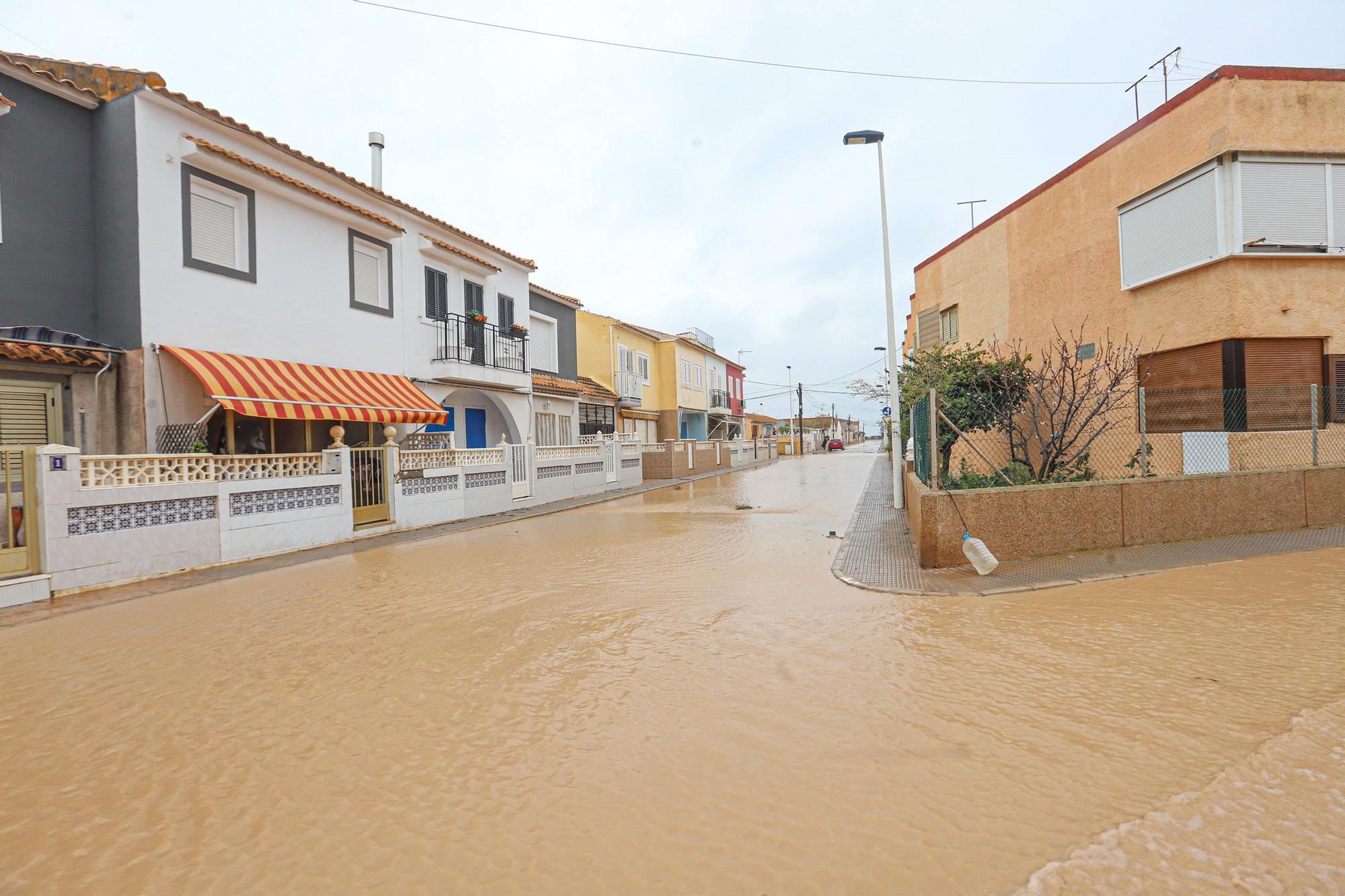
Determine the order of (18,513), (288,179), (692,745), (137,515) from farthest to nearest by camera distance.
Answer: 1. (288,179)
2. (137,515)
3. (18,513)
4. (692,745)

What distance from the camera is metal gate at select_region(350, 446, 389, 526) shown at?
39.1 feet

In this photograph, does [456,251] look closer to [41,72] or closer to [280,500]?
[41,72]

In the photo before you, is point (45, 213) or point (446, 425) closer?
point (45, 213)

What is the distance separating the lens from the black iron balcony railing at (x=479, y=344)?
1631 cm

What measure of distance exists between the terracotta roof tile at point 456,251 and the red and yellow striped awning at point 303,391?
3746 mm

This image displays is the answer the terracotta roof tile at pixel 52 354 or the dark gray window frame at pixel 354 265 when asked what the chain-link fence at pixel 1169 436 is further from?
the terracotta roof tile at pixel 52 354

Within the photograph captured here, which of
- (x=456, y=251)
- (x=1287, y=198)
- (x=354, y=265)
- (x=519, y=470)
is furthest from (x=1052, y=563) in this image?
(x=456, y=251)

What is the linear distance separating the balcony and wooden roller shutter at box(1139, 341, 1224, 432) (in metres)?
20.7

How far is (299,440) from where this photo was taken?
13.0m

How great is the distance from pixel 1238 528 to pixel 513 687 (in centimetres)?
998

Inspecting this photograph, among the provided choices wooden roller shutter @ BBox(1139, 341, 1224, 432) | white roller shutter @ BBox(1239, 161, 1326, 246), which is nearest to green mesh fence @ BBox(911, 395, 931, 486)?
wooden roller shutter @ BBox(1139, 341, 1224, 432)

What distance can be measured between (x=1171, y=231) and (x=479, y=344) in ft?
49.6

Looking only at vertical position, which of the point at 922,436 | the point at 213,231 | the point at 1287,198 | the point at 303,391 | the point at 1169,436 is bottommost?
the point at 1169,436

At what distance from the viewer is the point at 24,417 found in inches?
360
